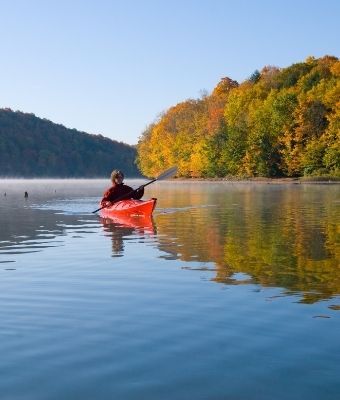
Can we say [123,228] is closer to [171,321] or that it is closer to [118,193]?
[118,193]

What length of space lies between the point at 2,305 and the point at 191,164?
12649 centimetres

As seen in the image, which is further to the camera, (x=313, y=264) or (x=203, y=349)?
(x=313, y=264)

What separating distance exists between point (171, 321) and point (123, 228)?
17140 millimetres

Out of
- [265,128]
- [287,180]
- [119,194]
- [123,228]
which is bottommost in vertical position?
[287,180]

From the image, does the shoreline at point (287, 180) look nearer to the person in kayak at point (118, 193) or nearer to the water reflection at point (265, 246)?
the person in kayak at point (118, 193)

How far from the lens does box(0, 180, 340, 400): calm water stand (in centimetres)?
688

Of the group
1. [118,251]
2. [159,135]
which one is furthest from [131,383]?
[159,135]

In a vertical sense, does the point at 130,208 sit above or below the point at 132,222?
above

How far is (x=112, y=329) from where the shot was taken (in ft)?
29.8

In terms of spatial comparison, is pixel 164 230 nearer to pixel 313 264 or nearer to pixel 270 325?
pixel 313 264

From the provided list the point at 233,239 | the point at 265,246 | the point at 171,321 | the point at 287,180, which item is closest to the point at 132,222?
the point at 233,239

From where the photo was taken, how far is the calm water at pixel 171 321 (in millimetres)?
6879

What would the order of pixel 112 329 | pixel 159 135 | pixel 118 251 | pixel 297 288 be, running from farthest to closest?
pixel 159 135 < pixel 118 251 < pixel 297 288 < pixel 112 329

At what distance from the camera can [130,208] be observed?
32.1 m
